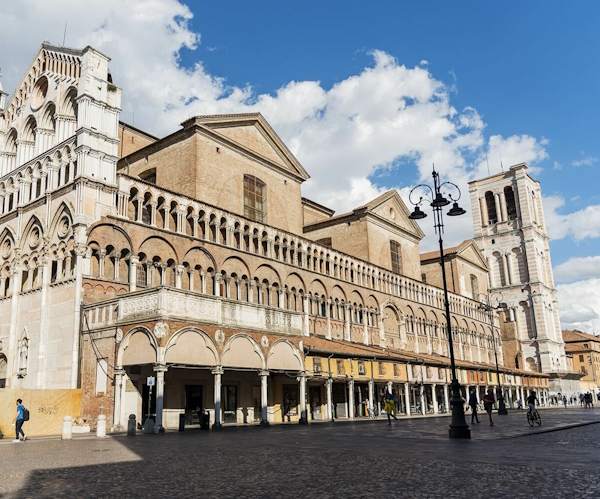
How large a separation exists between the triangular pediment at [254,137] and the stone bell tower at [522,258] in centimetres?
4723

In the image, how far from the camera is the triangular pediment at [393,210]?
2131 inches

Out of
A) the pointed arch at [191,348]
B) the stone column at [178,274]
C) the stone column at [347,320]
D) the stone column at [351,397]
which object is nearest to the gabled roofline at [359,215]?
the stone column at [347,320]

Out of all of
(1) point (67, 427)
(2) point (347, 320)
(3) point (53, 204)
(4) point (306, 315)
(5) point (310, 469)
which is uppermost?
(3) point (53, 204)

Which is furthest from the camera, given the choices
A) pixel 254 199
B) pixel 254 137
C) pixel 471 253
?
pixel 471 253

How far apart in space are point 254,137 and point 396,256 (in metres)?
21.6

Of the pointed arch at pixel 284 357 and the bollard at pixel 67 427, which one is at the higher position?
the pointed arch at pixel 284 357

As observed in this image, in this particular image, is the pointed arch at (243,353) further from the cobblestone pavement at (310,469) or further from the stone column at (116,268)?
the cobblestone pavement at (310,469)

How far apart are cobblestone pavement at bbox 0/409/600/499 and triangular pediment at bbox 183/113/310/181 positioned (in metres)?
25.8

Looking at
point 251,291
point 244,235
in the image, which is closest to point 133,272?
point 251,291

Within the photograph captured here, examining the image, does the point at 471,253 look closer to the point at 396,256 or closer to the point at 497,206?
the point at 497,206

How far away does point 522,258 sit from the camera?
269ft

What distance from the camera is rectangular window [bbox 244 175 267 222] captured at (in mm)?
40750

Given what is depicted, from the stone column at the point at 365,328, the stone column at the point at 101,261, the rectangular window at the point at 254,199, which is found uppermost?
the rectangular window at the point at 254,199

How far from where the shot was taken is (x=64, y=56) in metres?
32.5
